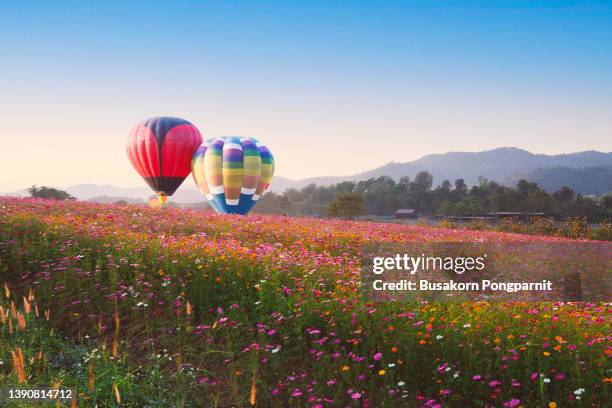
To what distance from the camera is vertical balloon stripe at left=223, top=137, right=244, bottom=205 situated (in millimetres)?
29078

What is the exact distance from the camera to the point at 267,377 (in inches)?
312

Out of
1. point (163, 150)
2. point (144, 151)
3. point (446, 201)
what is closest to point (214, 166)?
point (163, 150)

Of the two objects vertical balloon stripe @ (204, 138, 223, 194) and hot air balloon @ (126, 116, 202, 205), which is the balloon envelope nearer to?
hot air balloon @ (126, 116, 202, 205)

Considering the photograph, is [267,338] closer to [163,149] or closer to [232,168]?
[232,168]

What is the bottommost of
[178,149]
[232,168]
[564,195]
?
[564,195]

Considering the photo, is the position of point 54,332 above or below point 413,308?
below

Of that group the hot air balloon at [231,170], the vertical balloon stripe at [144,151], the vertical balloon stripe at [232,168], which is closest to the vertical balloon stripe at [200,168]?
the hot air balloon at [231,170]

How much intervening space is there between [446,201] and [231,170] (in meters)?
54.1

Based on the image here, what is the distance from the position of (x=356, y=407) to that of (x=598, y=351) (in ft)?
11.7

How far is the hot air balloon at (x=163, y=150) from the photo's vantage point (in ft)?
97.4

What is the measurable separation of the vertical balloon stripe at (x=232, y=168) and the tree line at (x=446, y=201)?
38169 millimetres

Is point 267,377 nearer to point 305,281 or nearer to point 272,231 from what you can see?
point 305,281

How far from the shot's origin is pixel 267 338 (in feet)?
29.3

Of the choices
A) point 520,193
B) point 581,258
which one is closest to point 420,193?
point 520,193
